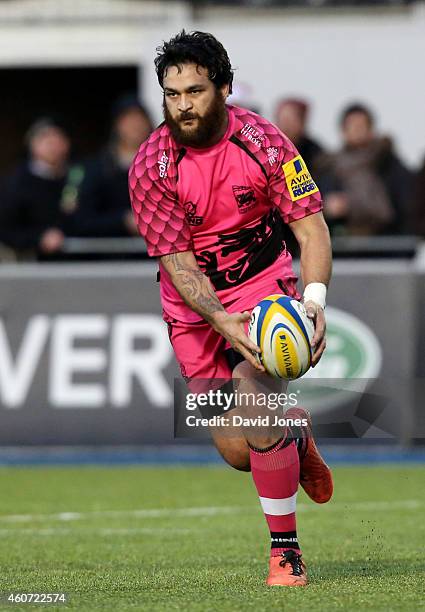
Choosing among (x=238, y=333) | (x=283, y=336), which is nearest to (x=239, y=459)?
(x=238, y=333)

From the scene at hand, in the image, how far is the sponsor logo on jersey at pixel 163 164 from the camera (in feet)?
22.2

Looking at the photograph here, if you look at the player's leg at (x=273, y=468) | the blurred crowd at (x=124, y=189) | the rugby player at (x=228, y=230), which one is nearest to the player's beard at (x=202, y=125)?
the rugby player at (x=228, y=230)

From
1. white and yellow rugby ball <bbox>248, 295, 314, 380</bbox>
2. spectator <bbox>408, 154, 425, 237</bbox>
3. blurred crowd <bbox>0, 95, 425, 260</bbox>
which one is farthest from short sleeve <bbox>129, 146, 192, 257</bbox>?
spectator <bbox>408, 154, 425, 237</bbox>

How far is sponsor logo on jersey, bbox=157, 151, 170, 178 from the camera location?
22.2 ft

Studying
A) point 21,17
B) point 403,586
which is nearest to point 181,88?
point 403,586

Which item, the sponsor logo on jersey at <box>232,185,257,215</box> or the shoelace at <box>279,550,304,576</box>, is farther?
the sponsor logo on jersey at <box>232,185,257,215</box>

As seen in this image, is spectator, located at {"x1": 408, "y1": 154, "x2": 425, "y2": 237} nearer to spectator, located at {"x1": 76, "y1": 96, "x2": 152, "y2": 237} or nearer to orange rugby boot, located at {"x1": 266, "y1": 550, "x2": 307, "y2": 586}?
spectator, located at {"x1": 76, "y1": 96, "x2": 152, "y2": 237}

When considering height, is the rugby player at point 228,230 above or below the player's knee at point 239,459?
above

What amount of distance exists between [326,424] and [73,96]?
51.8 feet

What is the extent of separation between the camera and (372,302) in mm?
12977

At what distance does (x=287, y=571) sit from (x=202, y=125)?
1.96 m

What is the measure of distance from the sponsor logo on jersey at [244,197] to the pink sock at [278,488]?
1.05m

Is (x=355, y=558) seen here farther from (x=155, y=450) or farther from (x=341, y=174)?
(x=341, y=174)

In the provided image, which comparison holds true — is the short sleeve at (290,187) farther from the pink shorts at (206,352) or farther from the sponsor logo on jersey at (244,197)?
the pink shorts at (206,352)
